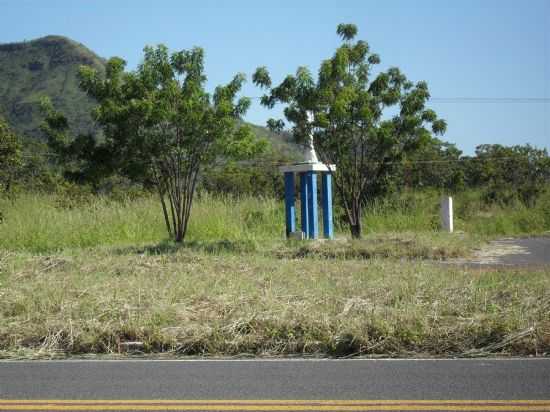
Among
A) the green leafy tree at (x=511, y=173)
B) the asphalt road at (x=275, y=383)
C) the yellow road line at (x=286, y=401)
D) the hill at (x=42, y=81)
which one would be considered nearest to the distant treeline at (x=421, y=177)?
the green leafy tree at (x=511, y=173)

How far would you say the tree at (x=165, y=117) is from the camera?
16.9m

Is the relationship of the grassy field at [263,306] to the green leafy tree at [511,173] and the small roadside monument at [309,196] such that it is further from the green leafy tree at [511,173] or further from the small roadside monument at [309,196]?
the green leafy tree at [511,173]

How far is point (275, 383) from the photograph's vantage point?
20.3ft

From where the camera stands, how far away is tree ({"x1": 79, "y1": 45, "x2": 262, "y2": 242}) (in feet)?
55.6

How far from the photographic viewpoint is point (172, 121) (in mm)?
17016

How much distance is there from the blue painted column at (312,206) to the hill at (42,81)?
175 feet

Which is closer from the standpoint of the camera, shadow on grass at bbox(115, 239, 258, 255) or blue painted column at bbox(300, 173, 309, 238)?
shadow on grass at bbox(115, 239, 258, 255)

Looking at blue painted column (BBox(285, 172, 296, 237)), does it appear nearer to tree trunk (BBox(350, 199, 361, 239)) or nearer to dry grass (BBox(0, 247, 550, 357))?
tree trunk (BBox(350, 199, 361, 239))

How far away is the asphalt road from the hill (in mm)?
65907

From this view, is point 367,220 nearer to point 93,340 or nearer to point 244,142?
point 244,142

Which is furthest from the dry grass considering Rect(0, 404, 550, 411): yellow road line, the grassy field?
Rect(0, 404, 550, 411): yellow road line

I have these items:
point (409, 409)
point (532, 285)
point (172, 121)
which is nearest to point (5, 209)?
point (172, 121)

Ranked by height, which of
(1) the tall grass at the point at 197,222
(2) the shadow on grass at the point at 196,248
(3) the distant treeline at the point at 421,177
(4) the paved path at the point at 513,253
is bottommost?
(4) the paved path at the point at 513,253

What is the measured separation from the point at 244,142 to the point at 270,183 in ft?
77.4
